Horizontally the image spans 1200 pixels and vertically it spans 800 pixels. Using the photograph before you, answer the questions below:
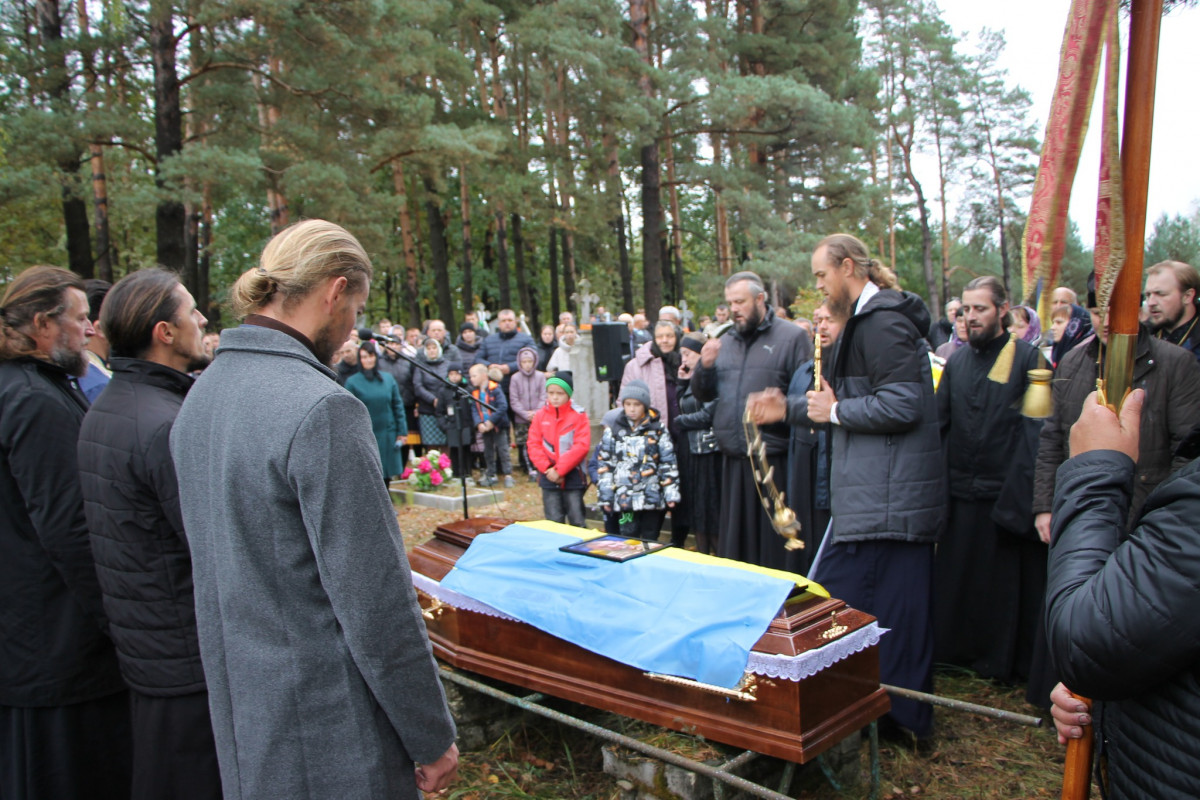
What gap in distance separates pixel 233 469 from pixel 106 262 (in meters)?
16.8

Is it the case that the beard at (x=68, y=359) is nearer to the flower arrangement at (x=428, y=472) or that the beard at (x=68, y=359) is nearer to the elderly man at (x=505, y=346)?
the flower arrangement at (x=428, y=472)

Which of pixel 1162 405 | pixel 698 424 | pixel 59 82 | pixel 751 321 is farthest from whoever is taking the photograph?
pixel 59 82

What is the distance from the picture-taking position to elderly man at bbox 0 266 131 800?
240 cm

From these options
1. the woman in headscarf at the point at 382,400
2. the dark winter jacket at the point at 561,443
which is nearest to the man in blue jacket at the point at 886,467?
the dark winter jacket at the point at 561,443

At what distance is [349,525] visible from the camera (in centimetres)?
150

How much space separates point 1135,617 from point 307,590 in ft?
4.58

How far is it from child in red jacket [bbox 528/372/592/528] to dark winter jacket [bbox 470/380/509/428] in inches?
115

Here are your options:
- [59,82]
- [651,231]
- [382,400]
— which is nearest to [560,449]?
[382,400]

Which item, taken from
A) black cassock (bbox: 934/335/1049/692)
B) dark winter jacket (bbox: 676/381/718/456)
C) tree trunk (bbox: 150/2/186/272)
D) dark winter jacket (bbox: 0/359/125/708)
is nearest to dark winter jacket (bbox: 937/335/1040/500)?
black cassock (bbox: 934/335/1049/692)

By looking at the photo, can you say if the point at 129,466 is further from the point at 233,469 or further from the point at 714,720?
the point at 714,720

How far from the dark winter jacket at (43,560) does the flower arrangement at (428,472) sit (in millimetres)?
7092

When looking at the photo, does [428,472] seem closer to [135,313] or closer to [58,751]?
[58,751]

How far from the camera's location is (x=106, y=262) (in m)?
15.6

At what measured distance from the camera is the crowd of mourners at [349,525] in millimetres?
1434
